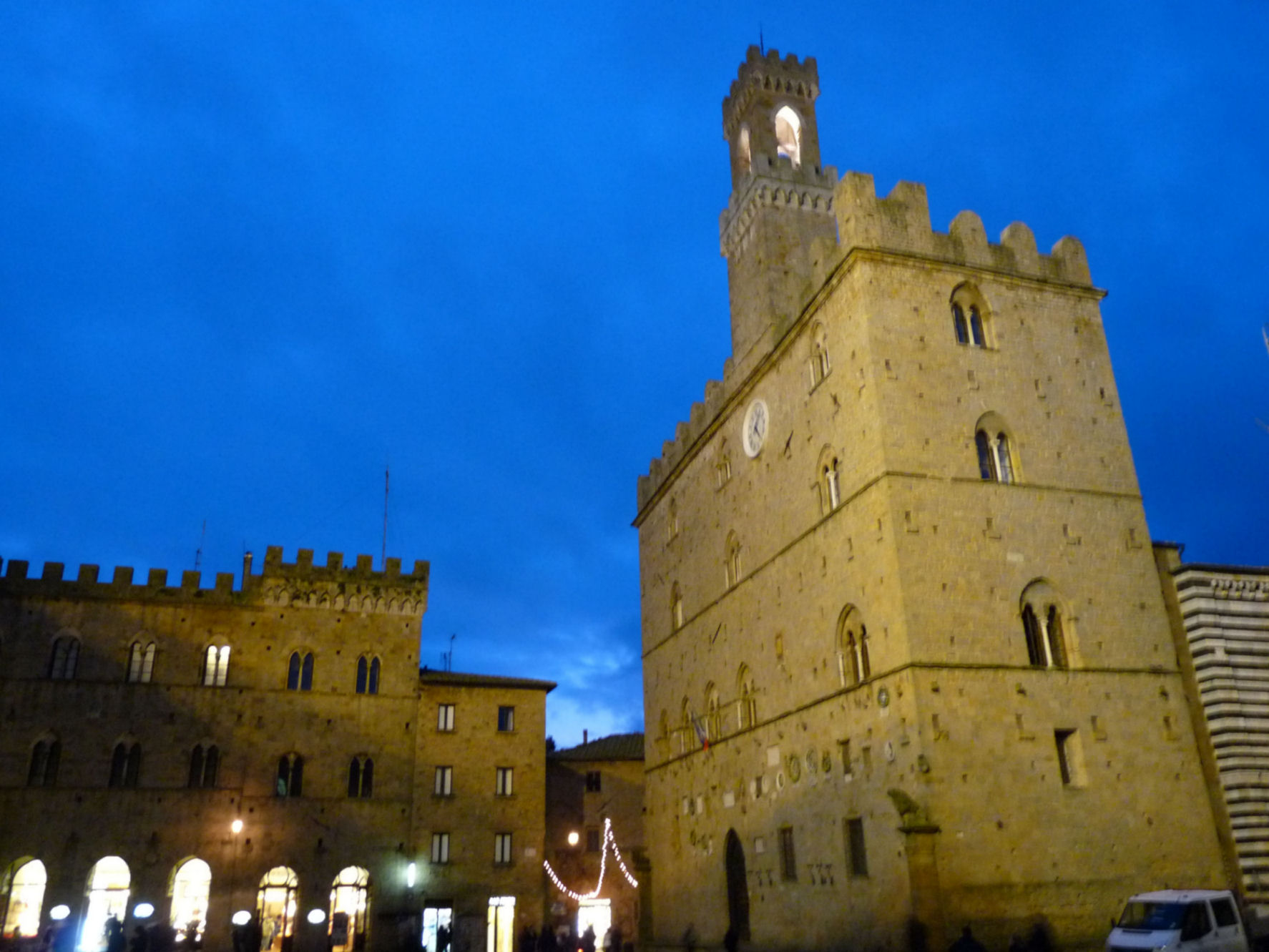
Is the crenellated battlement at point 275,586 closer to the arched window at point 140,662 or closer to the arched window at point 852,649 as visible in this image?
the arched window at point 140,662

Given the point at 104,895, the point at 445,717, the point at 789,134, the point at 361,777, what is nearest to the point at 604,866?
the point at 445,717

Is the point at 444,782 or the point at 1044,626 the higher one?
the point at 1044,626

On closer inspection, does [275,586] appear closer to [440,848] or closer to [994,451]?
[440,848]

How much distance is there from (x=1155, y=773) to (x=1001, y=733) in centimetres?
357

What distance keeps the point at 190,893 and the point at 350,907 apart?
5261mm

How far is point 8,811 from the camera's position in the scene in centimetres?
3212

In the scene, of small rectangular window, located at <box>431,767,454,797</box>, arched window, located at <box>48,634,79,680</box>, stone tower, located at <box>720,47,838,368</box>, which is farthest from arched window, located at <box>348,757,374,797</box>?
stone tower, located at <box>720,47,838,368</box>

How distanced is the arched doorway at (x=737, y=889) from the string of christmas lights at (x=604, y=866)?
1334 cm

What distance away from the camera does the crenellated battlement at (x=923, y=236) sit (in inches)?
880

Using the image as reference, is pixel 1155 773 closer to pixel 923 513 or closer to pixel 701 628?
pixel 923 513

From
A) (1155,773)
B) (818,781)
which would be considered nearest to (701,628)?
(818,781)

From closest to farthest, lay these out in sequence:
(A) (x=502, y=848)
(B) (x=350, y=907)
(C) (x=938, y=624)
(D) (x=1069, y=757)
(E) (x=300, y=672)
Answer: (C) (x=938, y=624) < (D) (x=1069, y=757) < (B) (x=350, y=907) < (E) (x=300, y=672) < (A) (x=502, y=848)

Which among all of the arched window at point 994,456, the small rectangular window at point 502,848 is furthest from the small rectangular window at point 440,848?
the arched window at point 994,456

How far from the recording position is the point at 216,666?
117 ft
